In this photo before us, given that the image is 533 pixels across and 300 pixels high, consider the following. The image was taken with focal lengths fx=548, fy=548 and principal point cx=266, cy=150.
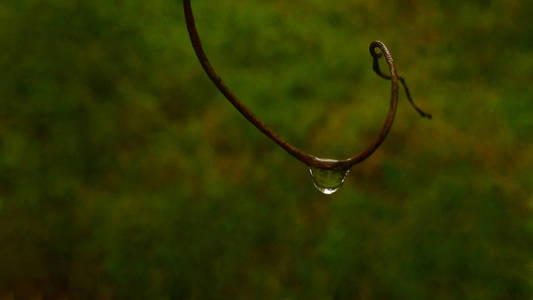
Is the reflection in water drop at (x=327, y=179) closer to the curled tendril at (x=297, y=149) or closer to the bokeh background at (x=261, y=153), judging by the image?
the curled tendril at (x=297, y=149)

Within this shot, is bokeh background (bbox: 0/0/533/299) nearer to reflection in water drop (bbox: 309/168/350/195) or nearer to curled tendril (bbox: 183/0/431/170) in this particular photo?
reflection in water drop (bbox: 309/168/350/195)

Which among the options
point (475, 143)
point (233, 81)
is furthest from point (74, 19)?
point (475, 143)

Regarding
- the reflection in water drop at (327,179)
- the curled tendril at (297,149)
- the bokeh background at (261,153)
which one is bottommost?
the bokeh background at (261,153)

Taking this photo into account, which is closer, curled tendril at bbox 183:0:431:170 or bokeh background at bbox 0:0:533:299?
curled tendril at bbox 183:0:431:170

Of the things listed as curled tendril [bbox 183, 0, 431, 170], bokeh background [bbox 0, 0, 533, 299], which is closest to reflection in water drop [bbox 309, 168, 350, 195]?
curled tendril [bbox 183, 0, 431, 170]

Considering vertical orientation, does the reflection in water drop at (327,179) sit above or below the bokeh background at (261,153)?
above

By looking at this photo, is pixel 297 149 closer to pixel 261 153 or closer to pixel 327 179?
pixel 327 179

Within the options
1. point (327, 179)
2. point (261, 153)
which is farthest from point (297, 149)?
point (261, 153)

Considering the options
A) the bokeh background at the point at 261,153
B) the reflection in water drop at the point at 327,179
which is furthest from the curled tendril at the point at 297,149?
the bokeh background at the point at 261,153

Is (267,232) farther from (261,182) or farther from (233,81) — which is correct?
(233,81)
